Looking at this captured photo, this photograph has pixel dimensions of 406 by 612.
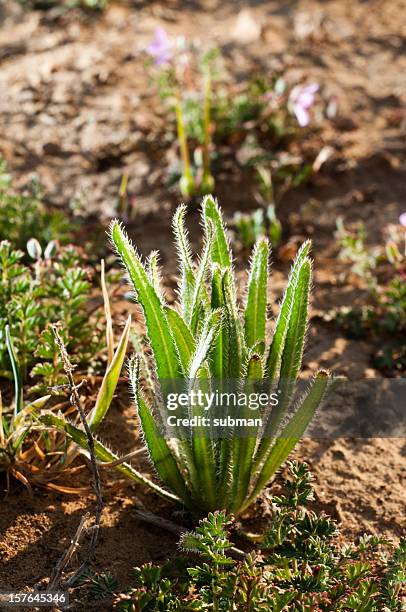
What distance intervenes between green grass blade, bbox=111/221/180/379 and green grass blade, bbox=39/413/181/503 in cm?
28

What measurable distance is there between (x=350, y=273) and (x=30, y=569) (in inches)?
88.5

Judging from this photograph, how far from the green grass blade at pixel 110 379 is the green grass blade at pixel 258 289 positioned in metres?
0.39

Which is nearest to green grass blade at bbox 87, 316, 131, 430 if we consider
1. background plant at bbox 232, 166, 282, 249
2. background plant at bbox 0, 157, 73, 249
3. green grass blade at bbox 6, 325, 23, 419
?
green grass blade at bbox 6, 325, 23, 419

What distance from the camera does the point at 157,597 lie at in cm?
210

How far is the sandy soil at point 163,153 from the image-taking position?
258 centimetres

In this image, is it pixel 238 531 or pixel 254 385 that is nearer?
pixel 254 385

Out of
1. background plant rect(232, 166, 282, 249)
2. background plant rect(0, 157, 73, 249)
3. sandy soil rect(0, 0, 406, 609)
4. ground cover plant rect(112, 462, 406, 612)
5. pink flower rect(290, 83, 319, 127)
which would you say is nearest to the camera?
ground cover plant rect(112, 462, 406, 612)

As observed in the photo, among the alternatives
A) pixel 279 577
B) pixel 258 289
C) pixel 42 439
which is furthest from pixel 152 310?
pixel 279 577

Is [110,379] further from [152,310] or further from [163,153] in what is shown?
[163,153]

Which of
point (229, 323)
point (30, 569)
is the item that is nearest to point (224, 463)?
point (229, 323)

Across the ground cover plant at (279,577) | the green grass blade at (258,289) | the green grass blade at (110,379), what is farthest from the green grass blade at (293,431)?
the green grass blade at (110,379)

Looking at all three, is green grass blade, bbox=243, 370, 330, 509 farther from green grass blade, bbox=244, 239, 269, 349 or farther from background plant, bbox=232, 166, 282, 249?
background plant, bbox=232, 166, 282, 249

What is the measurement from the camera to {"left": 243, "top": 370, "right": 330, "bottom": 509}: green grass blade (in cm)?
231

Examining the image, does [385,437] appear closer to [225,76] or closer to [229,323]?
[229,323]
